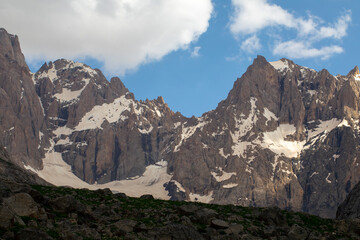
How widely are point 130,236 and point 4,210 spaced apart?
27.1 ft

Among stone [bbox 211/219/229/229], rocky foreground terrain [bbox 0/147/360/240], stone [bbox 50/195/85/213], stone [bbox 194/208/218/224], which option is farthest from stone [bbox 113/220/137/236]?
stone [bbox 211/219/229/229]

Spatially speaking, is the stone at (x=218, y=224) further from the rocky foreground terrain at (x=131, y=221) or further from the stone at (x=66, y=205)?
the stone at (x=66, y=205)

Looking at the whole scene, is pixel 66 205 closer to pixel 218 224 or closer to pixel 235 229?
pixel 218 224

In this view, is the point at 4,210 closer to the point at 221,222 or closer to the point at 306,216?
the point at 221,222

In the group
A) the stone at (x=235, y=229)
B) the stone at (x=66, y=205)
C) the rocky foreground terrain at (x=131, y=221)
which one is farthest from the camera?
the stone at (x=66, y=205)

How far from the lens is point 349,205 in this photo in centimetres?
5734

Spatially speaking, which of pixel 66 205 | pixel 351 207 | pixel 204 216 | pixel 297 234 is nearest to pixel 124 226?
pixel 66 205

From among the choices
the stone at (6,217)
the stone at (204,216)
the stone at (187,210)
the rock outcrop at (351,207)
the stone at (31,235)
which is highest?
the rock outcrop at (351,207)

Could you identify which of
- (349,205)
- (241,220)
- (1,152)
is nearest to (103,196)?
(241,220)

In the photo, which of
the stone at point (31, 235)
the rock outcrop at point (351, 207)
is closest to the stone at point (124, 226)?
the stone at point (31, 235)

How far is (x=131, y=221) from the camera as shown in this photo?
36562mm

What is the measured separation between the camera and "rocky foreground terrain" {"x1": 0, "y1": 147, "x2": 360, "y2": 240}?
3114 cm

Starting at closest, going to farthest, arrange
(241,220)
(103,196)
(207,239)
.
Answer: (207,239) → (241,220) → (103,196)

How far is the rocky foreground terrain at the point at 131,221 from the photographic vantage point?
3114 centimetres
